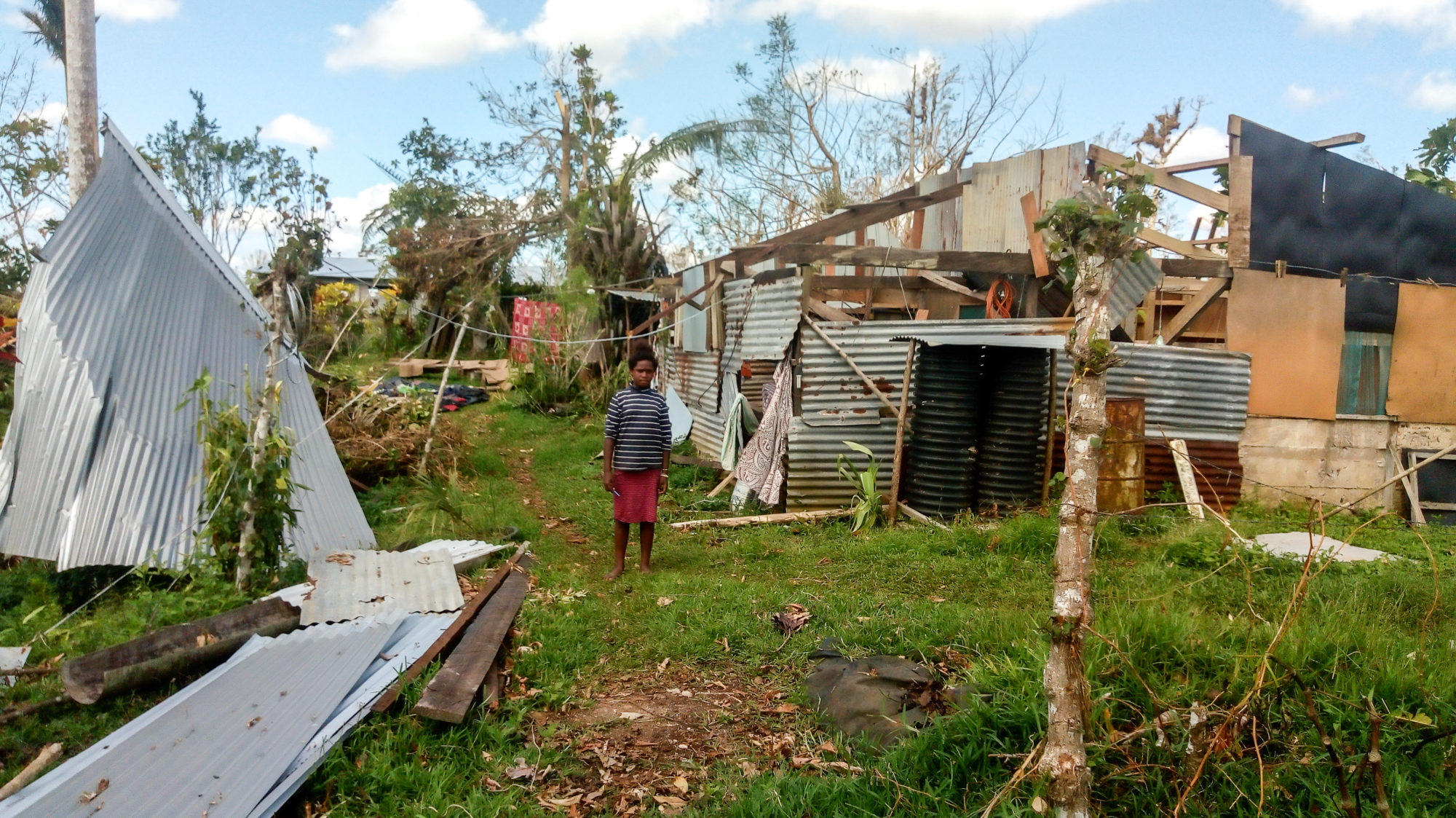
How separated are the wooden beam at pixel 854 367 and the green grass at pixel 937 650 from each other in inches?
55.1

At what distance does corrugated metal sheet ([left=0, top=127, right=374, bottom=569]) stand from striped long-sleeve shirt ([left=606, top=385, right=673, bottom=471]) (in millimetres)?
2059

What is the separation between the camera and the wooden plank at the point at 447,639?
154 inches

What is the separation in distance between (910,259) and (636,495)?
394 cm

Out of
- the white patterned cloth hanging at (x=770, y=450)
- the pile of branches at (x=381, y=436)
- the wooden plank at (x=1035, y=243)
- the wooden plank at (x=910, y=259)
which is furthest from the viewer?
the pile of branches at (x=381, y=436)

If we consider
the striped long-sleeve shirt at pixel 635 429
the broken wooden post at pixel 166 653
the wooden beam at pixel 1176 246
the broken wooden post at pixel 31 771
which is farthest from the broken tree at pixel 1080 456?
the wooden beam at pixel 1176 246

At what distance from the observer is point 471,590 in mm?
5965

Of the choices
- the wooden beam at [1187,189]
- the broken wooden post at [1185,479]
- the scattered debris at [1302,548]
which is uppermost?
the wooden beam at [1187,189]

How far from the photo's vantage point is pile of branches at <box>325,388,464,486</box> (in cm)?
952

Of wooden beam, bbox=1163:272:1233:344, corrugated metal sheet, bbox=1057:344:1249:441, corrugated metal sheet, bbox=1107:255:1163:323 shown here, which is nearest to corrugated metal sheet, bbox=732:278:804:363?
corrugated metal sheet, bbox=1057:344:1249:441

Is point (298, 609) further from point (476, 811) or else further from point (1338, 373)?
point (1338, 373)

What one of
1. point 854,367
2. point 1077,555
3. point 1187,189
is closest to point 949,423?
point 854,367

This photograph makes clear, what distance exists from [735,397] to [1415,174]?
10456 millimetres

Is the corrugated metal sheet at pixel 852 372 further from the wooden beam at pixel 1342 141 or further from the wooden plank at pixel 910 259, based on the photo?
the wooden beam at pixel 1342 141

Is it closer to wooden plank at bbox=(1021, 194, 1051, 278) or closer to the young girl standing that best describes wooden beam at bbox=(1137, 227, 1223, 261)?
wooden plank at bbox=(1021, 194, 1051, 278)
